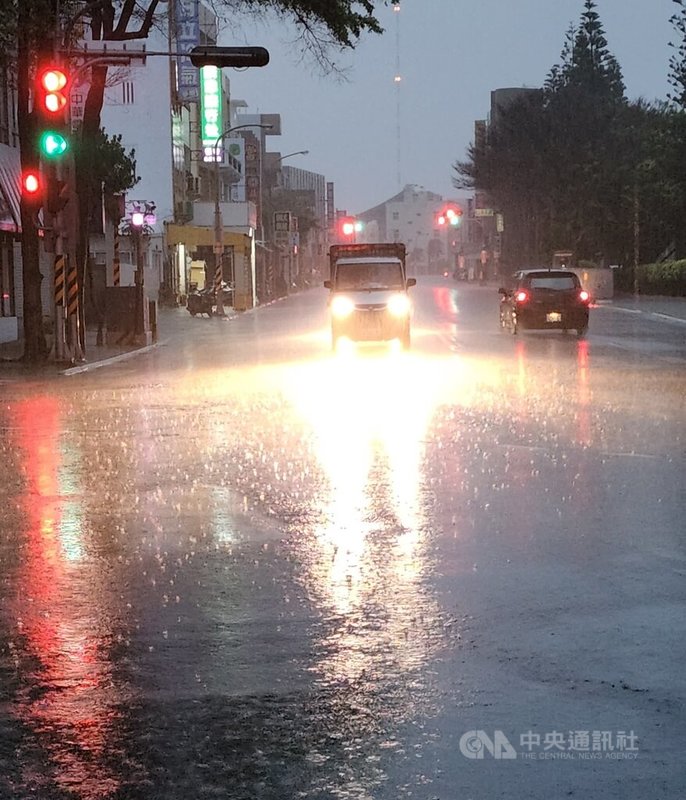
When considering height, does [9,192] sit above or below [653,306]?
above

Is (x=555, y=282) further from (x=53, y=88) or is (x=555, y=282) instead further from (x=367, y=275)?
(x=53, y=88)

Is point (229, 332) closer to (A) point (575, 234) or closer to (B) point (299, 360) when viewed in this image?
(B) point (299, 360)

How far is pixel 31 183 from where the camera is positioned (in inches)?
886

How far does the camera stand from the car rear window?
105 ft

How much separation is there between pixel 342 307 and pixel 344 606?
22.5 m

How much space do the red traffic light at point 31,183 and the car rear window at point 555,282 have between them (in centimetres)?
1400

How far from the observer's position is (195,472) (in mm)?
11320

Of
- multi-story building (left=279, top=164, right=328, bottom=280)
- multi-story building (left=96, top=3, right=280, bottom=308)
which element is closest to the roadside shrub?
multi-story building (left=96, top=3, right=280, bottom=308)

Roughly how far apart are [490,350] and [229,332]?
1263 centimetres

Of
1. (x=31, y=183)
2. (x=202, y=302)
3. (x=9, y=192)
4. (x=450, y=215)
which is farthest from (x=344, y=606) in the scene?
(x=450, y=215)

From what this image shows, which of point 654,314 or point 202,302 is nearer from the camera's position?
point 654,314

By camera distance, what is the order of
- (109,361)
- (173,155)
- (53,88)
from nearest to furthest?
1. (53,88)
2. (109,361)
3. (173,155)

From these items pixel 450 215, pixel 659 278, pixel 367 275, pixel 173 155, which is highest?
pixel 173 155

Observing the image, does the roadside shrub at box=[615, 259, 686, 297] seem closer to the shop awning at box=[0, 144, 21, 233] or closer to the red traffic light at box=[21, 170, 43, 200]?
the shop awning at box=[0, 144, 21, 233]
